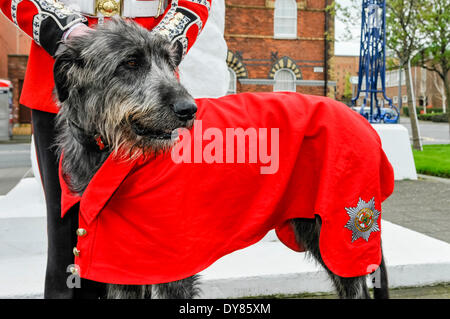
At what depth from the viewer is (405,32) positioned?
15.5 m

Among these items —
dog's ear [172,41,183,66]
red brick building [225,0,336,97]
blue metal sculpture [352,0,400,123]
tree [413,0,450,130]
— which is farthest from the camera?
red brick building [225,0,336,97]

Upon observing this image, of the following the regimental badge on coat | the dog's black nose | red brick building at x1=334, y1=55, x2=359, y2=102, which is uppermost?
red brick building at x1=334, y1=55, x2=359, y2=102

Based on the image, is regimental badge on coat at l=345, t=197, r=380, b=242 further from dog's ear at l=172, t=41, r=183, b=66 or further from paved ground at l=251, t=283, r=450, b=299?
paved ground at l=251, t=283, r=450, b=299

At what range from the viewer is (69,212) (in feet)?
7.59

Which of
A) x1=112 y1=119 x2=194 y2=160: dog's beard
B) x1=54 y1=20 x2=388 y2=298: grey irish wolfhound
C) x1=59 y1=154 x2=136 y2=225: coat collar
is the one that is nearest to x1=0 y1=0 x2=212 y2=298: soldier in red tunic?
x1=54 y1=20 x2=388 y2=298: grey irish wolfhound

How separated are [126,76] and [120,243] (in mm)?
741

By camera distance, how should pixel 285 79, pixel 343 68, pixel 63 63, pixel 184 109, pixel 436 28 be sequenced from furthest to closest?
pixel 343 68 < pixel 285 79 < pixel 436 28 < pixel 63 63 < pixel 184 109

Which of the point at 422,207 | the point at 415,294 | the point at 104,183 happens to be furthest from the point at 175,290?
the point at 422,207

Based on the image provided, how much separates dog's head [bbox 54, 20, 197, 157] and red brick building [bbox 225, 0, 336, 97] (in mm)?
26556

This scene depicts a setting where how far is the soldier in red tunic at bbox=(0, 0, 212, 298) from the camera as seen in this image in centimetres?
206

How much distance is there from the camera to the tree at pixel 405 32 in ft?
50.2

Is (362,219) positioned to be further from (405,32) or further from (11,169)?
(405,32)

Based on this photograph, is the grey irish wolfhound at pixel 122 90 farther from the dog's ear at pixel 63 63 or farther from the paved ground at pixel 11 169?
the paved ground at pixel 11 169

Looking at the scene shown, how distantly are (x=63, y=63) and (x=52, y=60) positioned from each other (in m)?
0.58
